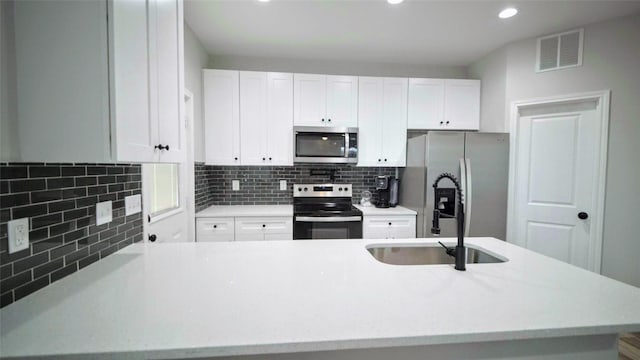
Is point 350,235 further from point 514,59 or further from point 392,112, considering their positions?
point 514,59

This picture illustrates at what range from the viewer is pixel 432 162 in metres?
2.67

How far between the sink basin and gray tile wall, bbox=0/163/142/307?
139 cm

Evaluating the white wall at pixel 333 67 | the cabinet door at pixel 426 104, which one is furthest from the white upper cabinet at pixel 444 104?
the white wall at pixel 333 67

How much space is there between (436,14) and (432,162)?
4.30ft

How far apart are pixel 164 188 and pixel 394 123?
2471 mm

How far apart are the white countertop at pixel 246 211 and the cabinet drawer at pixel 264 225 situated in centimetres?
5

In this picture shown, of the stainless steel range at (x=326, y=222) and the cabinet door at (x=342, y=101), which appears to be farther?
the cabinet door at (x=342, y=101)

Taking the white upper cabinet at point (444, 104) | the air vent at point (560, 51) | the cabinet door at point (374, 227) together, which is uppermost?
the air vent at point (560, 51)

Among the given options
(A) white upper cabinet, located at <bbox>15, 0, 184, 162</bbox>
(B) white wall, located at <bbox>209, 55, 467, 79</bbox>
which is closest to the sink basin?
(A) white upper cabinet, located at <bbox>15, 0, 184, 162</bbox>

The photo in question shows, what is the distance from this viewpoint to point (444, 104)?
319 centimetres

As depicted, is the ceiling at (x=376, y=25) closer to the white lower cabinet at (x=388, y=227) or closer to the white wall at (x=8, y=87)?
the white wall at (x=8, y=87)

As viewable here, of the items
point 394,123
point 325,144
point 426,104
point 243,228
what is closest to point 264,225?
point 243,228

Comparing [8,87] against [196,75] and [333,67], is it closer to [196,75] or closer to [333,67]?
[196,75]

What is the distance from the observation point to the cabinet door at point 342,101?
304 cm
